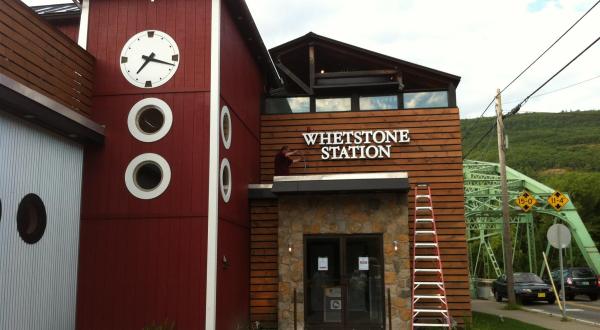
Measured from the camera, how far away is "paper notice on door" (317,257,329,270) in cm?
1229

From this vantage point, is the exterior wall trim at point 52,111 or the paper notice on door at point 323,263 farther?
the paper notice on door at point 323,263

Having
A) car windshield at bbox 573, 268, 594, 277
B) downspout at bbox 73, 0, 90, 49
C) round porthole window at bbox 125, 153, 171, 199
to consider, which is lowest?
car windshield at bbox 573, 268, 594, 277

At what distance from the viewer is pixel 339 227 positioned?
12469 millimetres

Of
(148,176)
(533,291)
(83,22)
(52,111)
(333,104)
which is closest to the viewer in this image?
(52,111)

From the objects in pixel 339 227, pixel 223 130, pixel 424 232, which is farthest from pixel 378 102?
pixel 223 130

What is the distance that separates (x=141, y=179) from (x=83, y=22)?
3.43m

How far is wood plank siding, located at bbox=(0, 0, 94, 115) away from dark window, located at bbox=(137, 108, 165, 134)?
1.04 m

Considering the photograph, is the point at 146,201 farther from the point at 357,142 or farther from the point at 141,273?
the point at 357,142

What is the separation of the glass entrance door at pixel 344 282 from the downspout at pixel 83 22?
6498mm

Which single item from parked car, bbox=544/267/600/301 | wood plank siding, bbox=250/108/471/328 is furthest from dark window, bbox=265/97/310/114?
parked car, bbox=544/267/600/301

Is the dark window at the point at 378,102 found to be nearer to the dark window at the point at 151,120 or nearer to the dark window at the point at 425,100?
the dark window at the point at 425,100

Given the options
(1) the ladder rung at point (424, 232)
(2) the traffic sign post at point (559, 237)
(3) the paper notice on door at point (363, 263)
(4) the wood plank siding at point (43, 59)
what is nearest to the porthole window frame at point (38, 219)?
(4) the wood plank siding at point (43, 59)

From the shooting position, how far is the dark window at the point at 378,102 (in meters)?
14.7

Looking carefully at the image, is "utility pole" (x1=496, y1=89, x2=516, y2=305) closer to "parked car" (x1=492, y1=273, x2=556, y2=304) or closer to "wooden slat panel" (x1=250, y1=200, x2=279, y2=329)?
"parked car" (x1=492, y1=273, x2=556, y2=304)
